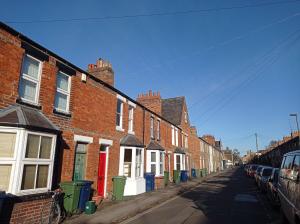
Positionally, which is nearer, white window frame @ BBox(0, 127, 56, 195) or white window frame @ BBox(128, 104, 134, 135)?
white window frame @ BBox(0, 127, 56, 195)

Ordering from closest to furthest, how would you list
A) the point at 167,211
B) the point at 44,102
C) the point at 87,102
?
the point at 44,102
the point at 167,211
the point at 87,102

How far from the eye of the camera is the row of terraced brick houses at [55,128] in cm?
788

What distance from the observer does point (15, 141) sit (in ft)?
25.9

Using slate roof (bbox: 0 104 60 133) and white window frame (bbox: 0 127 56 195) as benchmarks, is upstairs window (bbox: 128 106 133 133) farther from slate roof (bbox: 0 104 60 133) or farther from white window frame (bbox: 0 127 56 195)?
white window frame (bbox: 0 127 56 195)

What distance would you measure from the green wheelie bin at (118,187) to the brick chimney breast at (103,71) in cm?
594

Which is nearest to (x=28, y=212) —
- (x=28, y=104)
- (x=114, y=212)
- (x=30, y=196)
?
(x=30, y=196)

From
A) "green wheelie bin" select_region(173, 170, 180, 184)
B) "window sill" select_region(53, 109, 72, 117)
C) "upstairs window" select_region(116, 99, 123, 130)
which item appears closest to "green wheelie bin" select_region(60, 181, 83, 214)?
"window sill" select_region(53, 109, 72, 117)

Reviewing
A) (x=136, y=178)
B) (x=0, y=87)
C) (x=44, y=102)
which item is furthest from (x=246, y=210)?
(x=0, y=87)

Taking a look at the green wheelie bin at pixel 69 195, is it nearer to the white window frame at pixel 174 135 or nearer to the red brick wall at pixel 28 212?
the red brick wall at pixel 28 212

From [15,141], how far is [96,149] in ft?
17.5

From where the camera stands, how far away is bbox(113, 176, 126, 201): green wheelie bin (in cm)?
1371

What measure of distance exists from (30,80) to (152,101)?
1782cm

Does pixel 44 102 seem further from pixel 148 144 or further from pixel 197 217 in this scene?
pixel 148 144

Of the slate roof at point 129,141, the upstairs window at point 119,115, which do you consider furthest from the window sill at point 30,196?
the upstairs window at point 119,115
